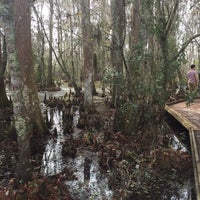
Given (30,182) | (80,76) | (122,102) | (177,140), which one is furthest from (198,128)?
(80,76)

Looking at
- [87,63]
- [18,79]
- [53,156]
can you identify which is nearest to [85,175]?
[53,156]

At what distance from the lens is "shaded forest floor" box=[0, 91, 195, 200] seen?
157 inches

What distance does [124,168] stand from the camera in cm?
508

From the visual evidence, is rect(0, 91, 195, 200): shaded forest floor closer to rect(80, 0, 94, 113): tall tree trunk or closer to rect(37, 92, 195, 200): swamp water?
rect(37, 92, 195, 200): swamp water

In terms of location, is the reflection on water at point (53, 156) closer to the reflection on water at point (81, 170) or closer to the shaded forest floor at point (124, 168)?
the reflection on water at point (81, 170)

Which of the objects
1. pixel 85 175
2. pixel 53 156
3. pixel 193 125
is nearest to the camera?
pixel 85 175

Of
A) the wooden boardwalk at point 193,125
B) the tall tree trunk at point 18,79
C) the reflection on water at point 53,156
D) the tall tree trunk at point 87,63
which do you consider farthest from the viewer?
the tall tree trunk at point 87,63

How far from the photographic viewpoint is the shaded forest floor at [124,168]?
398 centimetres

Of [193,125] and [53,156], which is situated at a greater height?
[193,125]

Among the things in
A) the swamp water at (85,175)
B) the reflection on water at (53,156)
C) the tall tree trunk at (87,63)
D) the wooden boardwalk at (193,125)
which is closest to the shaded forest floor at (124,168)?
the swamp water at (85,175)

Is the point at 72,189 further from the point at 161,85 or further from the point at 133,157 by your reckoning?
the point at 161,85

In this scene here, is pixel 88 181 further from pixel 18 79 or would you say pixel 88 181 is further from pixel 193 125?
pixel 193 125

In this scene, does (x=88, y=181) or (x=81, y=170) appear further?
(x=81, y=170)

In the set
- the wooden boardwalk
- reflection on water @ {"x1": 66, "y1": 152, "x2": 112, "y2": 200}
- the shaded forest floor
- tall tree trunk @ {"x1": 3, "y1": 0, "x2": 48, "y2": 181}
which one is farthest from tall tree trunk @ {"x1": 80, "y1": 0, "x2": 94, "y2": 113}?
tall tree trunk @ {"x1": 3, "y1": 0, "x2": 48, "y2": 181}
